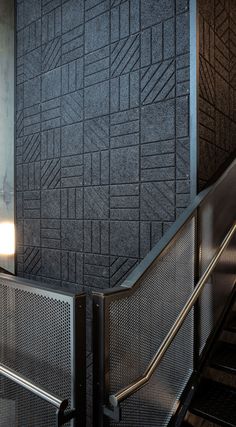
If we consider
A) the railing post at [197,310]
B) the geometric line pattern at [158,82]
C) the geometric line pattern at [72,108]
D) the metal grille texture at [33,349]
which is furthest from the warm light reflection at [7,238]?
the railing post at [197,310]

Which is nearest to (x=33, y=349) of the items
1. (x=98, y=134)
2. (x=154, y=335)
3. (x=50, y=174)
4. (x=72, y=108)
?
(x=154, y=335)

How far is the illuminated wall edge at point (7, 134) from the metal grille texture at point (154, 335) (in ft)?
8.22

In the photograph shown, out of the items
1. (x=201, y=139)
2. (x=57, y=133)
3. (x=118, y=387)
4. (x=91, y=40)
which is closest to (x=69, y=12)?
(x=91, y=40)

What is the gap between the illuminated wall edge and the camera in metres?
3.76

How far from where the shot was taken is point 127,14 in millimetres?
2723

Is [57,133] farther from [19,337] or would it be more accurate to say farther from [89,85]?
[19,337]

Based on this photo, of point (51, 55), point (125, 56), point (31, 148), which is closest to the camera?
point (125, 56)

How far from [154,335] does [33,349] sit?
629 mm

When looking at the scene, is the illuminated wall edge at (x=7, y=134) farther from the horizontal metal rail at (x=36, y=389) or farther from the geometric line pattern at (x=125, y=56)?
the horizontal metal rail at (x=36, y=389)

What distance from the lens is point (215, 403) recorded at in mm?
1778

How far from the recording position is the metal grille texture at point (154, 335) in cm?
141

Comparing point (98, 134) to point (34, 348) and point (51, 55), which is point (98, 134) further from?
point (34, 348)

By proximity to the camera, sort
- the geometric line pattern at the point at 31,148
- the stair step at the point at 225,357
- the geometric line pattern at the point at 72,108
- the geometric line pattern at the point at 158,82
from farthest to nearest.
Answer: the geometric line pattern at the point at 31,148 < the geometric line pattern at the point at 72,108 < the geometric line pattern at the point at 158,82 < the stair step at the point at 225,357

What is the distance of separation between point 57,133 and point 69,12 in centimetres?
115
